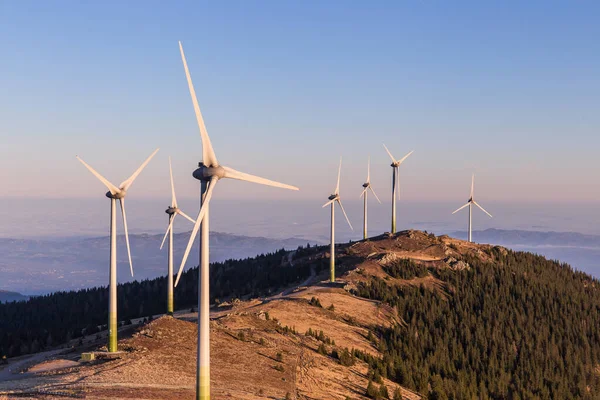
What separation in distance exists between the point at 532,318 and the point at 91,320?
2521 inches

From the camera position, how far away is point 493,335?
77.1m

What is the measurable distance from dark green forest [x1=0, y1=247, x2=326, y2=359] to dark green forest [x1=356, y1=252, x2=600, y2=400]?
25097mm

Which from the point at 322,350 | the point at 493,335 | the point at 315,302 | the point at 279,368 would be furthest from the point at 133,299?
the point at 279,368

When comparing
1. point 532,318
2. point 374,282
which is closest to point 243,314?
point 374,282

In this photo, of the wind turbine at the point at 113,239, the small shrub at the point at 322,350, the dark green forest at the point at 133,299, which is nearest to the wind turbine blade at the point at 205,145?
the wind turbine at the point at 113,239

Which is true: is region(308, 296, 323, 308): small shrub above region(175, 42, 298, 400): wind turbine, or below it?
below

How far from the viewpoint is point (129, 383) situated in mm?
37750

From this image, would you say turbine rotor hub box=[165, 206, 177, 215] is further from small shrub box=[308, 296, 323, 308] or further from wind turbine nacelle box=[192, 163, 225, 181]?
wind turbine nacelle box=[192, 163, 225, 181]

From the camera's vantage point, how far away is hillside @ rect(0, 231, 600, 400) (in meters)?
41.8

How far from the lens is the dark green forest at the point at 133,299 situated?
95.2m

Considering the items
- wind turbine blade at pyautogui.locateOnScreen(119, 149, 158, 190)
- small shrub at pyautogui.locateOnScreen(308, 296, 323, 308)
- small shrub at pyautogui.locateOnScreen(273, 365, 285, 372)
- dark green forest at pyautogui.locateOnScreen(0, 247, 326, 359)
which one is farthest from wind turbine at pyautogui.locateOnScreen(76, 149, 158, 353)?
dark green forest at pyautogui.locateOnScreen(0, 247, 326, 359)

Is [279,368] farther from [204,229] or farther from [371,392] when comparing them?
[204,229]

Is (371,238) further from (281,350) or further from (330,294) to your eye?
(281,350)

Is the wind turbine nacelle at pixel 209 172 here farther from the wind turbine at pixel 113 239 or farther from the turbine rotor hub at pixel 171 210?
the turbine rotor hub at pixel 171 210
